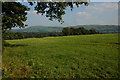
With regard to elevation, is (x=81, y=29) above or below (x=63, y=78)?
above

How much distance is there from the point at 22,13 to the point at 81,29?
301ft

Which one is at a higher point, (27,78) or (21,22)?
(21,22)

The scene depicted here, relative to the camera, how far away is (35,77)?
948cm

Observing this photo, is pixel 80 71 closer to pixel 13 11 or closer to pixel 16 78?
pixel 16 78

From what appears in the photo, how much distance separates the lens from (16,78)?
9.20 m

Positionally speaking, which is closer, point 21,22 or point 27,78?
point 27,78

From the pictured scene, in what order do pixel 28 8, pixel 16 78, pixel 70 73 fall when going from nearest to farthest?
1. pixel 16 78
2. pixel 70 73
3. pixel 28 8

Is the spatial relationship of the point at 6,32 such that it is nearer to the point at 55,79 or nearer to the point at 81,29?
the point at 55,79

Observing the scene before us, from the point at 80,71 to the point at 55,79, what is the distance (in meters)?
2.35

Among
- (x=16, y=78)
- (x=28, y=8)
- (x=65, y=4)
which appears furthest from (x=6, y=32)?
(x=16, y=78)

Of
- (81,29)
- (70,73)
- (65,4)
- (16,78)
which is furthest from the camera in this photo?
(81,29)

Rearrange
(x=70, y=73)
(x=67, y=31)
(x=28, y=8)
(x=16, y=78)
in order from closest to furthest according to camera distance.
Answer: (x=16, y=78)
(x=70, y=73)
(x=28, y=8)
(x=67, y=31)

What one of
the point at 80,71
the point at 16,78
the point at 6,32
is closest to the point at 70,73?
the point at 80,71

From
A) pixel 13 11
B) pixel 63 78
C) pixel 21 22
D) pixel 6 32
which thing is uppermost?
pixel 13 11
